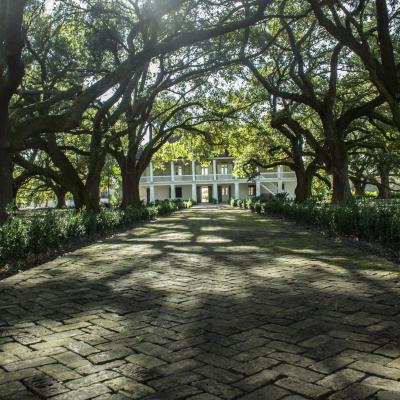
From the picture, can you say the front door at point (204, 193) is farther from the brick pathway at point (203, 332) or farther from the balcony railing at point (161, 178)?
the brick pathway at point (203, 332)

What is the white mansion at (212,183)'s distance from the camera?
5703 cm

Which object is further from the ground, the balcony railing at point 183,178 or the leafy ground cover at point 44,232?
the balcony railing at point 183,178

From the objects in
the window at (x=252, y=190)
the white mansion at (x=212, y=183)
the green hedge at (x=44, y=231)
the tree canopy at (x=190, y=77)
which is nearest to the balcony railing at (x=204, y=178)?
the white mansion at (x=212, y=183)

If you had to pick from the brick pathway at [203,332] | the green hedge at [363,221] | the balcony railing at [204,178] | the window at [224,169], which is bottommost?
the brick pathway at [203,332]

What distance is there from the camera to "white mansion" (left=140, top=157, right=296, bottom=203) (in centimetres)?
5703

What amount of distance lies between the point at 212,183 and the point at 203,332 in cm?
5509

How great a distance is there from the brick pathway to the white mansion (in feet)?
161

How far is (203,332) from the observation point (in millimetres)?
4281

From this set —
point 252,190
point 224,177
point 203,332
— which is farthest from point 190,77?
point 252,190

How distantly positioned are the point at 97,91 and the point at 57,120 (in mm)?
1125

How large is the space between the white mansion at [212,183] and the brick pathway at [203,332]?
161ft

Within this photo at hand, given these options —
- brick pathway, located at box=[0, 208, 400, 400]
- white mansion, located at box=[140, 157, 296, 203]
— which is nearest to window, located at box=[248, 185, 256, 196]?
white mansion, located at box=[140, 157, 296, 203]

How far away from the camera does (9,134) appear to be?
35.7 feet

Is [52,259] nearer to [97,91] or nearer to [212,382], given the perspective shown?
[97,91]
